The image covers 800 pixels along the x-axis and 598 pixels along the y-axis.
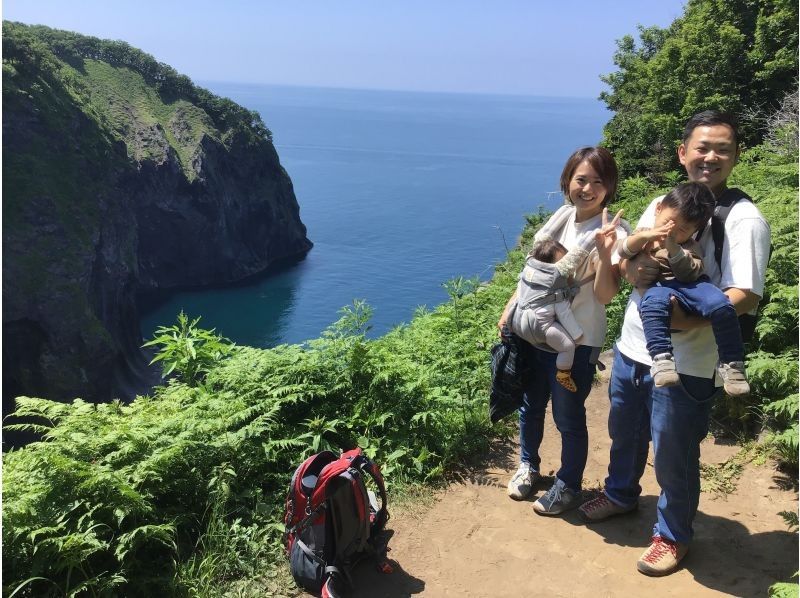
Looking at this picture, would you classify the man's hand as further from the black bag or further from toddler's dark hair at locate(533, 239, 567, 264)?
the black bag

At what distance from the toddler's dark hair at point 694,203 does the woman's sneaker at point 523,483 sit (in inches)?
78.4

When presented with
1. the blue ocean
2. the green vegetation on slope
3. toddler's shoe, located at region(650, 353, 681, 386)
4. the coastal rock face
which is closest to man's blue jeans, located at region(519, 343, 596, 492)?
toddler's shoe, located at region(650, 353, 681, 386)

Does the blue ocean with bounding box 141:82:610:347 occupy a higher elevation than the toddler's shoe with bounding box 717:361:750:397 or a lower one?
lower

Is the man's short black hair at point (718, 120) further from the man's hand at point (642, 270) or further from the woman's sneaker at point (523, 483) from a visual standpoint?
the woman's sneaker at point (523, 483)

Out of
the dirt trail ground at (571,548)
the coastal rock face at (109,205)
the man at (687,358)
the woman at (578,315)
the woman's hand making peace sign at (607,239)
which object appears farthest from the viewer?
the coastal rock face at (109,205)

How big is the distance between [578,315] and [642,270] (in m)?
0.55

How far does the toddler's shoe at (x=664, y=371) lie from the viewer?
8.97 ft

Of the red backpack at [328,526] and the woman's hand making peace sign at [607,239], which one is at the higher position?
the woman's hand making peace sign at [607,239]

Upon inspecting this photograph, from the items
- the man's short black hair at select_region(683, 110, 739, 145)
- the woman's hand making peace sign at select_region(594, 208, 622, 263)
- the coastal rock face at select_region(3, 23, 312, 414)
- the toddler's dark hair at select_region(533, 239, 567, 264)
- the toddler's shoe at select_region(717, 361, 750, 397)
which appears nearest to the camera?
Answer: the toddler's shoe at select_region(717, 361, 750, 397)

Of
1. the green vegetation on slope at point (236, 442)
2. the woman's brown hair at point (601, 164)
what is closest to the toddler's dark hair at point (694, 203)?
the woman's brown hair at point (601, 164)

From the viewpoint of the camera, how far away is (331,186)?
106188mm

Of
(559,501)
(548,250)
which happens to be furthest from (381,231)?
(548,250)

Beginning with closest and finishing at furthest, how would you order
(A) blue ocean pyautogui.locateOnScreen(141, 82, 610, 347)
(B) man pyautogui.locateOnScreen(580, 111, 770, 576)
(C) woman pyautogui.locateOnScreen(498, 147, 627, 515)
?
(B) man pyautogui.locateOnScreen(580, 111, 770, 576) → (C) woman pyautogui.locateOnScreen(498, 147, 627, 515) → (A) blue ocean pyautogui.locateOnScreen(141, 82, 610, 347)

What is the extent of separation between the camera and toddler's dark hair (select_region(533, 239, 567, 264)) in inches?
135
